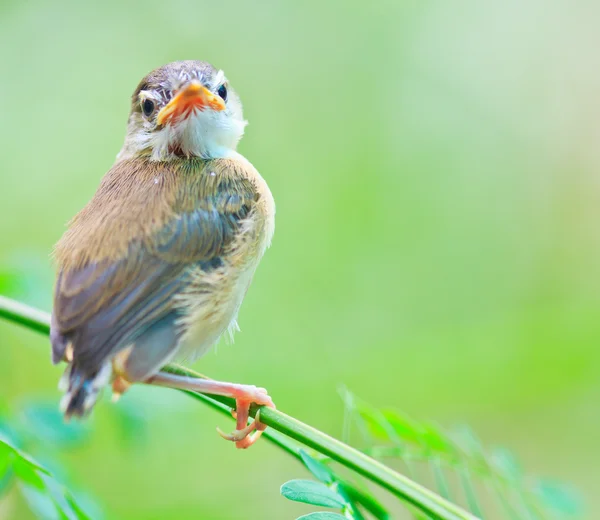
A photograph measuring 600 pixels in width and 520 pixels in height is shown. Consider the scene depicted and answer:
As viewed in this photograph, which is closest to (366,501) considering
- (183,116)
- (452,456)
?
(452,456)

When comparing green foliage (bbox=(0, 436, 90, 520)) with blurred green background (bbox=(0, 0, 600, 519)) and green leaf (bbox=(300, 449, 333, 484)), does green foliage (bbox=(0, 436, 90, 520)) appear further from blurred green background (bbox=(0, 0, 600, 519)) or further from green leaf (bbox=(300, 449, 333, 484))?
blurred green background (bbox=(0, 0, 600, 519))

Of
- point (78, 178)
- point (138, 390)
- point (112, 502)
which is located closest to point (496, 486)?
point (138, 390)

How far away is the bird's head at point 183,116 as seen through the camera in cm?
333

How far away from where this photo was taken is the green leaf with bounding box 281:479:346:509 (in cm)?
208

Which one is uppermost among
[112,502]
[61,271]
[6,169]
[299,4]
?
[299,4]

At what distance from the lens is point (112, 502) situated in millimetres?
5254

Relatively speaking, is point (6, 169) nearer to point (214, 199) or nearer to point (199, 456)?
point (199, 456)

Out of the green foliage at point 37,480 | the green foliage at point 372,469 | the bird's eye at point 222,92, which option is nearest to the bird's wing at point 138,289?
the green foliage at point 372,469

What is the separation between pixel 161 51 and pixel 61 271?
16.3 ft

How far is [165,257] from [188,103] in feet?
2.44

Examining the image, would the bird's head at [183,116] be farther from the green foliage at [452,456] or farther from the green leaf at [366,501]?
the green leaf at [366,501]

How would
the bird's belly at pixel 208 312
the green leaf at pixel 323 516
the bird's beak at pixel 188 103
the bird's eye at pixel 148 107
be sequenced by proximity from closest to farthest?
the green leaf at pixel 323 516 → the bird's belly at pixel 208 312 → the bird's beak at pixel 188 103 → the bird's eye at pixel 148 107

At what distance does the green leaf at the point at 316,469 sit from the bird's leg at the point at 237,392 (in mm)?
272

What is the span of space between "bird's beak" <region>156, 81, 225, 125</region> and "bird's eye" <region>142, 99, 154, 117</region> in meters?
0.25
